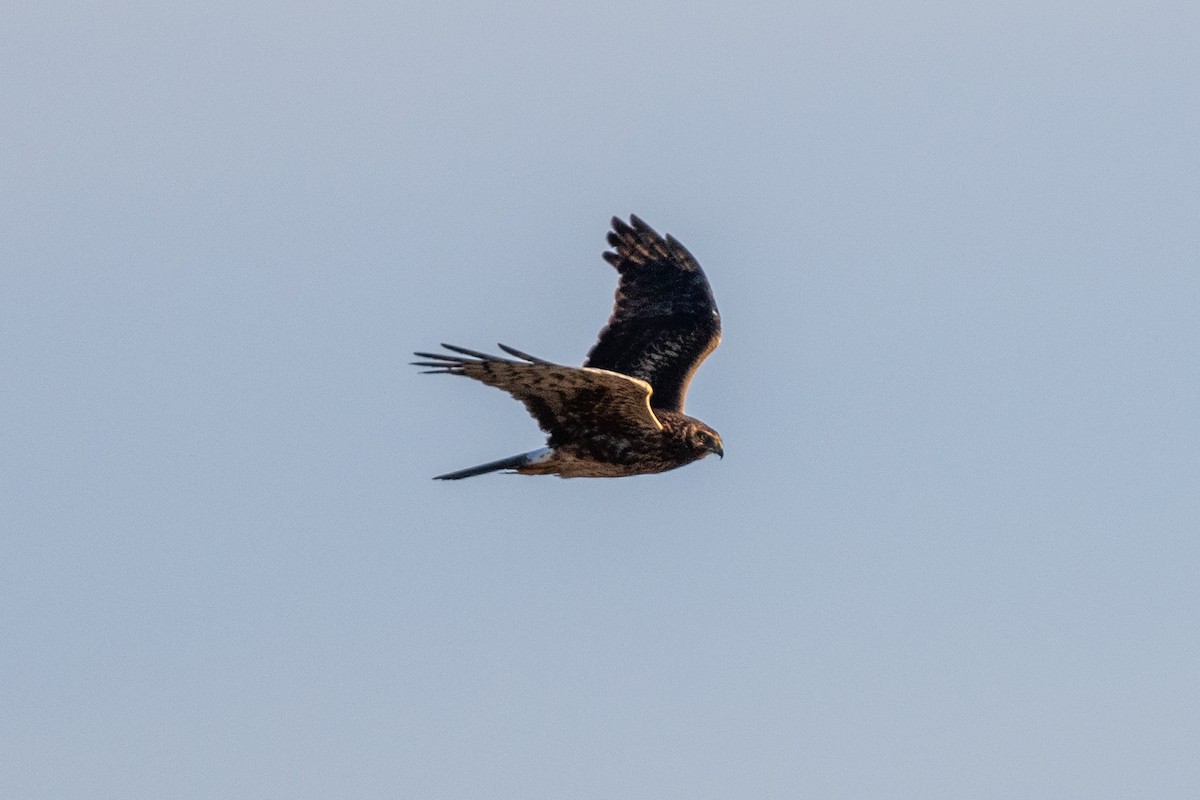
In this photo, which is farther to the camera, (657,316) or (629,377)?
(657,316)

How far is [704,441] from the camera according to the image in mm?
14609

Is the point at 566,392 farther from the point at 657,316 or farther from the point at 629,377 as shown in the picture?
the point at 657,316

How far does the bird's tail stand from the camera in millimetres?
14211

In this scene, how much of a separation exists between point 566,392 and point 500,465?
1288mm

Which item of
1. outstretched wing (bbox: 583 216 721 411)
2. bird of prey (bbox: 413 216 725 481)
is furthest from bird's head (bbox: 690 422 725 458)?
outstretched wing (bbox: 583 216 721 411)

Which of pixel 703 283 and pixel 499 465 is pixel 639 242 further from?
pixel 499 465

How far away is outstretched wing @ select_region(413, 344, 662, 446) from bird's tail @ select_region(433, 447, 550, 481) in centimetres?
20

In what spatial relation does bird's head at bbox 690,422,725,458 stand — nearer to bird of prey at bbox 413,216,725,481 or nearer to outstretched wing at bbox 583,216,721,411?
bird of prey at bbox 413,216,725,481

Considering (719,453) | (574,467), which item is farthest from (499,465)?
(719,453)

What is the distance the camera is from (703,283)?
16141mm

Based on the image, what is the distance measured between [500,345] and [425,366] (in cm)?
115

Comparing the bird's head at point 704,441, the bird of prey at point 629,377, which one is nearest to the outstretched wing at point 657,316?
the bird of prey at point 629,377

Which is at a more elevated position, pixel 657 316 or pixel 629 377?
pixel 657 316

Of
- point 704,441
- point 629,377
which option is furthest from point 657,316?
point 629,377
